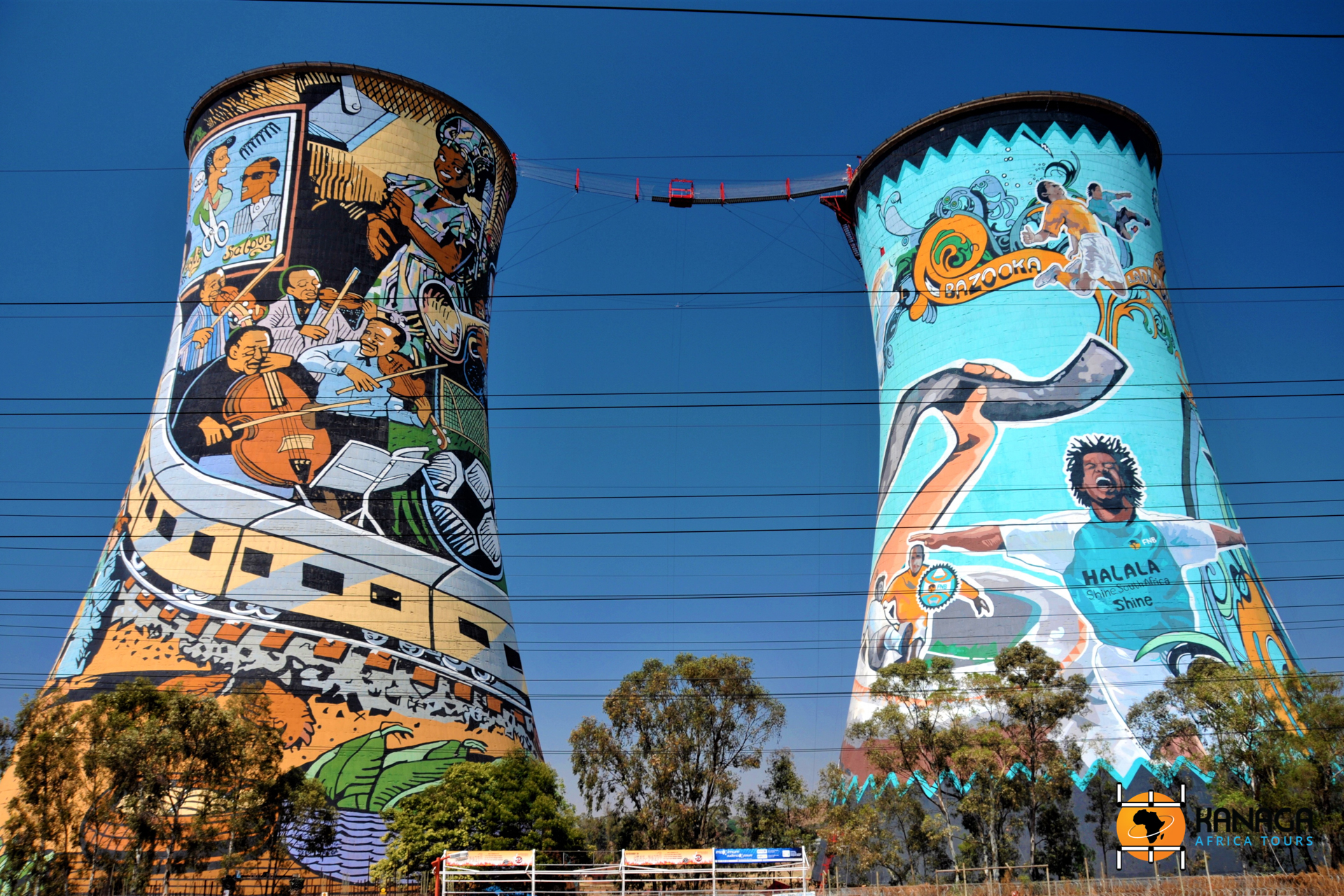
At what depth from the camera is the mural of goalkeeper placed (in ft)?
74.9

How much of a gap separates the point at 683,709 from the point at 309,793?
8.52 meters

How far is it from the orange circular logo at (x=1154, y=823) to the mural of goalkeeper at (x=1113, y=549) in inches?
470

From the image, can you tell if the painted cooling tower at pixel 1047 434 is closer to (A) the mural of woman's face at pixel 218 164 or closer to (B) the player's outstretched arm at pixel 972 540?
(B) the player's outstretched arm at pixel 972 540

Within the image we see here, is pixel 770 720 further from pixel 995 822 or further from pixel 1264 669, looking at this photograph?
pixel 1264 669

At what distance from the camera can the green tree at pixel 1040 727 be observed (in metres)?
19.6

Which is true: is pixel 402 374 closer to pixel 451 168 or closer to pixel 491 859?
pixel 451 168

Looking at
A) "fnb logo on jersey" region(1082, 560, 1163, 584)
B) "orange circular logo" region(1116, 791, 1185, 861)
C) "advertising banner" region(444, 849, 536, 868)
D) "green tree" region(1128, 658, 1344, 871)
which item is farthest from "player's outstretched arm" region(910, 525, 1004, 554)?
"advertising banner" region(444, 849, 536, 868)

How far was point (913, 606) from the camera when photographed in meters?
25.2

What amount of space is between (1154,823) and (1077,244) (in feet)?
64.9

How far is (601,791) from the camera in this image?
22453 mm

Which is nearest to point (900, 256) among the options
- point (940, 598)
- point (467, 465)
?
point (940, 598)

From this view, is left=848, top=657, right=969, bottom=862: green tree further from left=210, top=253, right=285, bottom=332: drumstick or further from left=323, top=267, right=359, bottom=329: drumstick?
left=210, top=253, right=285, bottom=332: drumstick

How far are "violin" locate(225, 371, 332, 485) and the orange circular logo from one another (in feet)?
61.9

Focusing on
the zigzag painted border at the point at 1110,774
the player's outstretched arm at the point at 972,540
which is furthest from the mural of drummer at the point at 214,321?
the zigzag painted border at the point at 1110,774
